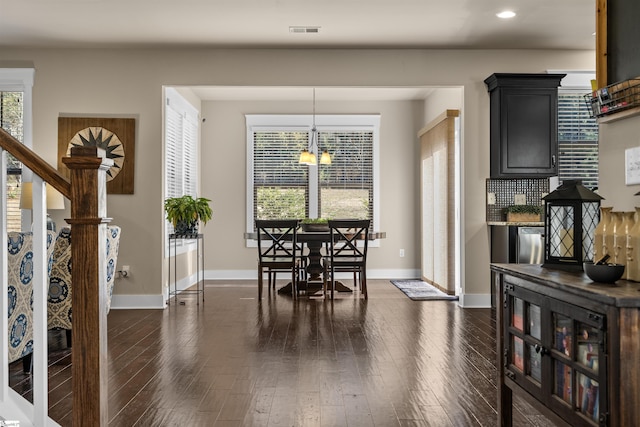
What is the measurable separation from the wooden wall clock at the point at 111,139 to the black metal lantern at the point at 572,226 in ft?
16.3

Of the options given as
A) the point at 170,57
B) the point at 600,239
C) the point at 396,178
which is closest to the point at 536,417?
the point at 600,239

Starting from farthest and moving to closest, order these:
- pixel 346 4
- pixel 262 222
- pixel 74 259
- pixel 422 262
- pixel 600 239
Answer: pixel 422 262 < pixel 262 222 < pixel 346 4 < pixel 600 239 < pixel 74 259

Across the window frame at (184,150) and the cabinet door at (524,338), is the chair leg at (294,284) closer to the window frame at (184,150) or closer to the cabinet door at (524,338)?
the window frame at (184,150)

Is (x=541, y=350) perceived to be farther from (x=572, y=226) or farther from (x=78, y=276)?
(x=78, y=276)

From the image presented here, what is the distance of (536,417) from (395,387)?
0.82m

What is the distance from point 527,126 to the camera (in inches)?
248

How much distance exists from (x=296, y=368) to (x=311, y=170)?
18.7 feet

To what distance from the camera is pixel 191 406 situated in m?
3.14

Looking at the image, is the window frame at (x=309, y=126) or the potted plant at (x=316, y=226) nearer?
the potted plant at (x=316, y=226)

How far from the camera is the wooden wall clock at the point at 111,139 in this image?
6.43 metres

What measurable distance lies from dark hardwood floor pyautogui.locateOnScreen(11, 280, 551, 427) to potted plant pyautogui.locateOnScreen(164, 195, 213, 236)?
2.98 ft

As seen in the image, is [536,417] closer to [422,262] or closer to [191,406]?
[191,406]

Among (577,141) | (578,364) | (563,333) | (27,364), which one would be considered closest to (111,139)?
(27,364)

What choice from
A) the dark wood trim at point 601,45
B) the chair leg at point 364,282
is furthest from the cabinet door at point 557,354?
the chair leg at point 364,282
